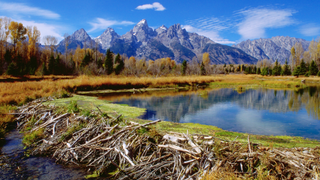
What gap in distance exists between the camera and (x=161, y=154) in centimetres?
520

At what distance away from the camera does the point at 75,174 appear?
204 inches

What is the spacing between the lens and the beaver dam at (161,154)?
4121 mm

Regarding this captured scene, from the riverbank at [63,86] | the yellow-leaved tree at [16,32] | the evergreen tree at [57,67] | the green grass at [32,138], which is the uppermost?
the yellow-leaved tree at [16,32]

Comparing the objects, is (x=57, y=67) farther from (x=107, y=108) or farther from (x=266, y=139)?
(x=266, y=139)

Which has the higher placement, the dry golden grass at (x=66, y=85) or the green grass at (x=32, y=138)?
the dry golden grass at (x=66, y=85)

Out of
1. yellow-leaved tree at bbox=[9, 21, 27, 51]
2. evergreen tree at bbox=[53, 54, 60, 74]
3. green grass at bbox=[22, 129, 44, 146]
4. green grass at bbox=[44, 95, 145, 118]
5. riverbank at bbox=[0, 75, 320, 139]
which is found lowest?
green grass at bbox=[22, 129, 44, 146]

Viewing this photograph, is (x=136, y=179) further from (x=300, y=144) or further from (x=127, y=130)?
(x=300, y=144)

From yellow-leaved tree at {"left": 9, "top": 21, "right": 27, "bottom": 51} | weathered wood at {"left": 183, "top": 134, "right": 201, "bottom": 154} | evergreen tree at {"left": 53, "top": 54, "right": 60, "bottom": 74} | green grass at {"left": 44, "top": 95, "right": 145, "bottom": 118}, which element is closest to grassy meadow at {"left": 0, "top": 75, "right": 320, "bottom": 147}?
green grass at {"left": 44, "top": 95, "right": 145, "bottom": 118}

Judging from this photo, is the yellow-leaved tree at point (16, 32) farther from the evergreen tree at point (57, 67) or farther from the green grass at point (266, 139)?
the green grass at point (266, 139)

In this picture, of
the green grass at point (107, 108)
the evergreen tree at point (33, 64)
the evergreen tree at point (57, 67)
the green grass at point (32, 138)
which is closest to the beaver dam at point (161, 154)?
the green grass at point (32, 138)

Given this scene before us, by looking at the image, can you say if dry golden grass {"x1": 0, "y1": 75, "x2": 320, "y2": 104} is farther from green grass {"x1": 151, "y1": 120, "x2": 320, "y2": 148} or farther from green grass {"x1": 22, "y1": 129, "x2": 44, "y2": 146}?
green grass {"x1": 151, "y1": 120, "x2": 320, "y2": 148}

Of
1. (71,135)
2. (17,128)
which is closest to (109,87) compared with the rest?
(17,128)

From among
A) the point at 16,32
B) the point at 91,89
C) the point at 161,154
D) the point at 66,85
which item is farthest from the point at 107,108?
the point at 16,32

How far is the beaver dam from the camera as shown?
13.5 ft
